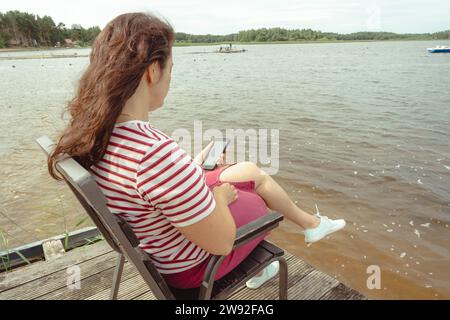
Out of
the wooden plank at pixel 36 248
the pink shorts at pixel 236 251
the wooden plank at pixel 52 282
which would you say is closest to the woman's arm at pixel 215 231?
the pink shorts at pixel 236 251

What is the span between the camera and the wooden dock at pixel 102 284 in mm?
2086

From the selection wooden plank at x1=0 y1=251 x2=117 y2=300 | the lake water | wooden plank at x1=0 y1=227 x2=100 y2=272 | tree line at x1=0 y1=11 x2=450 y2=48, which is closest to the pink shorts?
the lake water

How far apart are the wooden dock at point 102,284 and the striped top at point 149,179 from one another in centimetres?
118

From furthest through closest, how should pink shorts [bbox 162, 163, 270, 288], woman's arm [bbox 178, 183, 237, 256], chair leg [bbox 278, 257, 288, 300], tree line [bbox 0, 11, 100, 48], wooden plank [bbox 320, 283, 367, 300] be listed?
tree line [bbox 0, 11, 100, 48] → wooden plank [bbox 320, 283, 367, 300] → chair leg [bbox 278, 257, 288, 300] → pink shorts [bbox 162, 163, 270, 288] → woman's arm [bbox 178, 183, 237, 256]

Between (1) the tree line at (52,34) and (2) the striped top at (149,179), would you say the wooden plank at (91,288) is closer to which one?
(2) the striped top at (149,179)

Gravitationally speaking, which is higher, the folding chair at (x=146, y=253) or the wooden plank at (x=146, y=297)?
the folding chair at (x=146, y=253)

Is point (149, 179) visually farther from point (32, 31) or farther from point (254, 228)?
point (32, 31)

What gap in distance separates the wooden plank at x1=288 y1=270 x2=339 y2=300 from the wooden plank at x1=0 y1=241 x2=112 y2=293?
1.49m

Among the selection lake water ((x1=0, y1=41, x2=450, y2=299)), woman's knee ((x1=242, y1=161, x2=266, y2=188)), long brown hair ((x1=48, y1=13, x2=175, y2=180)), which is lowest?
lake water ((x1=0, y1=41, x2=450, y2=299))

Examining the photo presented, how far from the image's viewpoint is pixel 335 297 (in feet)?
6.72

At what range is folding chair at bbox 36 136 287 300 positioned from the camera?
998 mm

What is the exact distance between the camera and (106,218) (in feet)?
3.45

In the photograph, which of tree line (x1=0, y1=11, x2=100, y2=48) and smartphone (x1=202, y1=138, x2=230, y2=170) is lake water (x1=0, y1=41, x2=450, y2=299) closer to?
smartphone (x1=202, y1=138, x2=230, y2=170)
